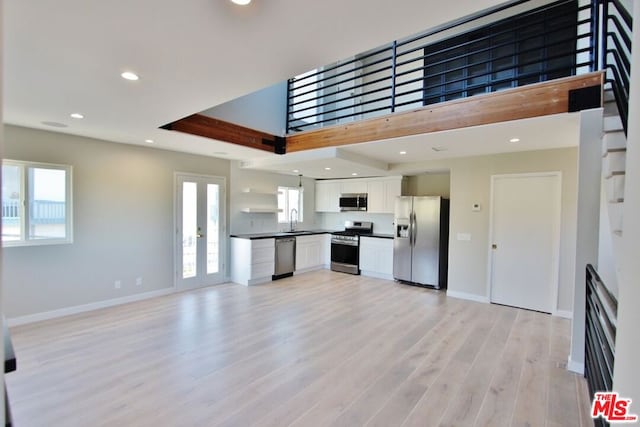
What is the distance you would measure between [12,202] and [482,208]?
650 centimetres

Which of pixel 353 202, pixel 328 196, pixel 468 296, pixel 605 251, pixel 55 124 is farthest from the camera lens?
pixel 328 196

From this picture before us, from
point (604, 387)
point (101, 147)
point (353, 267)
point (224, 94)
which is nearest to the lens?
point (604, 387)

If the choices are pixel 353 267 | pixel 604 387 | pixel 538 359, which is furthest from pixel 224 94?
pixel 353 267

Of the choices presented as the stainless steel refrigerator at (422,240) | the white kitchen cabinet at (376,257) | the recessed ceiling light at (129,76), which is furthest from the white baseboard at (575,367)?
the recessed ceiling light at (129,76)

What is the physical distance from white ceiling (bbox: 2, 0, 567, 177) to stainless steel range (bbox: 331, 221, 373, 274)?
474cm

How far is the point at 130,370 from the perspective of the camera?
2.99m

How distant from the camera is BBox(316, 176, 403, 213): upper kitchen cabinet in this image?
6938 millimetres

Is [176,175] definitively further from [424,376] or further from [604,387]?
[604,387]

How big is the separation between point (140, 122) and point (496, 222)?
5.15m

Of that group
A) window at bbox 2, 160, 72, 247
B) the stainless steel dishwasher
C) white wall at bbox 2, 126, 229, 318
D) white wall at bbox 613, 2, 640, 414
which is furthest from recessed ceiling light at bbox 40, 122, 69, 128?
white wall at bbox 613, 2, 640, 414

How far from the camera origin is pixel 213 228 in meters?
6.14

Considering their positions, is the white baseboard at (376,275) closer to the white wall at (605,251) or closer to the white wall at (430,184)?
the white wall at (430,184)

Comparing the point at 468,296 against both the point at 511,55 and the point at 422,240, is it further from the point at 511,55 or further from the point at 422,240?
the point at 511,55

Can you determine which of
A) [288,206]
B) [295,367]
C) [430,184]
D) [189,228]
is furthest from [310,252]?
[295,367]
